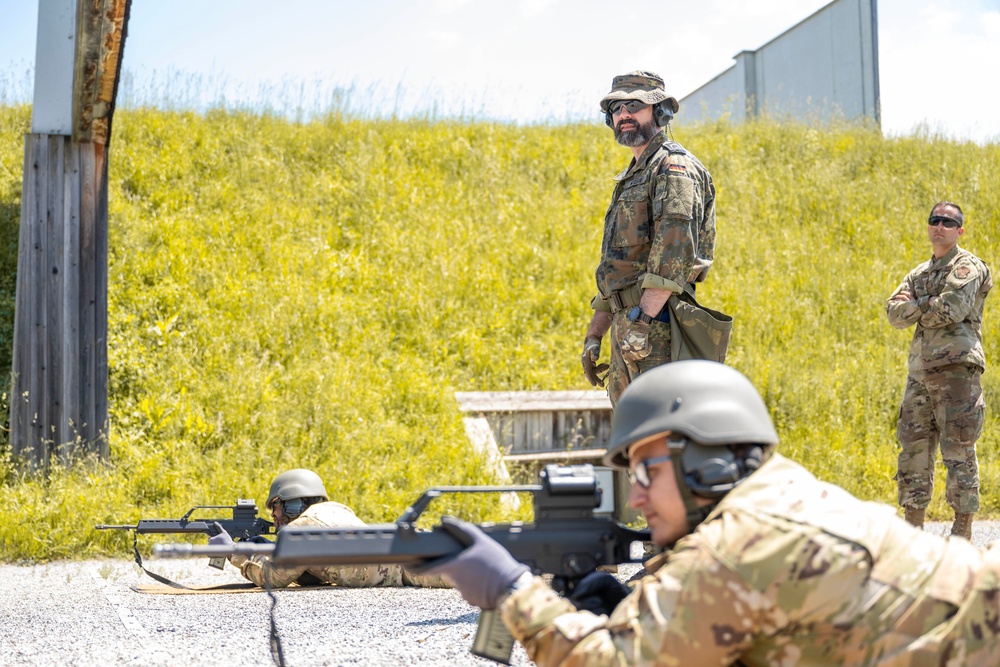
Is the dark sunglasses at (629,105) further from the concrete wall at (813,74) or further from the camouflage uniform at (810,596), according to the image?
the concrete wall at (813,74)

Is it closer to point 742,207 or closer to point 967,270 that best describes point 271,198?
point 742,207

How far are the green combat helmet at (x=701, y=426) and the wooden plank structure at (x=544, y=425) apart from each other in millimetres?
7589

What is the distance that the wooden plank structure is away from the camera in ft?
32.5

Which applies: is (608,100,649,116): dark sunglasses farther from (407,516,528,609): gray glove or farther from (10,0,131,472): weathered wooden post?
(10,0,131,472): weathered wooden post

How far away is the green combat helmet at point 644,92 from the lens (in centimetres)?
502

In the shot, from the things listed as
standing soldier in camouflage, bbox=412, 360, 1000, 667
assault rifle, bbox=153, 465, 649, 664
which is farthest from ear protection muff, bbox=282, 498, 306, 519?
standing soldier in camouflage, bbox=412, 360, 1000, 667

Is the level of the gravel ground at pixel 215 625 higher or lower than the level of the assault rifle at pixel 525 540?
lower

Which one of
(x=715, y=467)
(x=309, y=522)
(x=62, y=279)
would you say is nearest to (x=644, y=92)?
(x=309, y=522)

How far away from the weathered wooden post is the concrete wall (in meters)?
11.5

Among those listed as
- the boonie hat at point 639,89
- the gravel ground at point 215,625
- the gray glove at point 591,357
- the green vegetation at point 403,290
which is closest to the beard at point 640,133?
the boonie hat at point 639,89

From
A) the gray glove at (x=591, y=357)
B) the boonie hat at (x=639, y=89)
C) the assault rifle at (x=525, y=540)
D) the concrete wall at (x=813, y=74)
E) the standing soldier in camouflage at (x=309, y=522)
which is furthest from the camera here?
the concrete wall at (x=813, y=74)

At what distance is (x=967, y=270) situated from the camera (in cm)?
700

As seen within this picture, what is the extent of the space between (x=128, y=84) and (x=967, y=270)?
1182 centimetres

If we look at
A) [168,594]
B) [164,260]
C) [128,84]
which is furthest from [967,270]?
[128,84]
